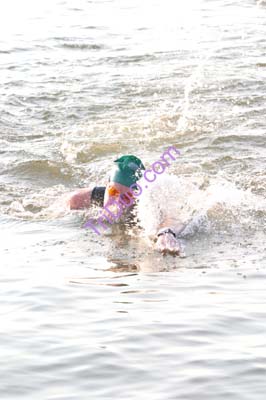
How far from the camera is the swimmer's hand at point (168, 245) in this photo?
8.55 m

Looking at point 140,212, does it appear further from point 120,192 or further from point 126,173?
point 126,173

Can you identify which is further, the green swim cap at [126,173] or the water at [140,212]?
the green swim cap at [126,173]

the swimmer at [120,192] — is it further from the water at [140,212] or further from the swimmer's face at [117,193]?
the water at [140,212]

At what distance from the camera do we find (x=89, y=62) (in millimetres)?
17516

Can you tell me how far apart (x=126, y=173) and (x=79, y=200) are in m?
0.70

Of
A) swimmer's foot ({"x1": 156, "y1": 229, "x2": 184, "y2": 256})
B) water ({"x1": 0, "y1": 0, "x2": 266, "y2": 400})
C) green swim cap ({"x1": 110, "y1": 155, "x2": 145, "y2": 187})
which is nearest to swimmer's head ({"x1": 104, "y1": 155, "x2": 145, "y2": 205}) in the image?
green swim cap ({"x1": 110, "y1": 155, "x2": 145, "y2": 187})

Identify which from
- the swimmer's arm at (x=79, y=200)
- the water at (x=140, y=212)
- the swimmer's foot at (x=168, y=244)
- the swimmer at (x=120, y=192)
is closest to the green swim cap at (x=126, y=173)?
the swimmer at (x=120, y=192)

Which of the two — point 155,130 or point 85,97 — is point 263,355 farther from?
point 85,97

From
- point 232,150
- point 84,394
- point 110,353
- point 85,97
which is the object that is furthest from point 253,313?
point 85,97

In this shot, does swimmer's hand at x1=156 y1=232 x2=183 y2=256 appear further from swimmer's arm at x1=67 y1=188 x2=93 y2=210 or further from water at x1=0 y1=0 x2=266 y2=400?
swimmer's arm at x1=67 y1=188 x2=93 y2=210

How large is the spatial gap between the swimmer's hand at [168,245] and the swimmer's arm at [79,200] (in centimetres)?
160

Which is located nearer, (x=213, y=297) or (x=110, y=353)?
(x=110, y=353)

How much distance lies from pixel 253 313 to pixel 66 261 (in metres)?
2.18

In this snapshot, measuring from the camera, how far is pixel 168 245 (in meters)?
8.57
